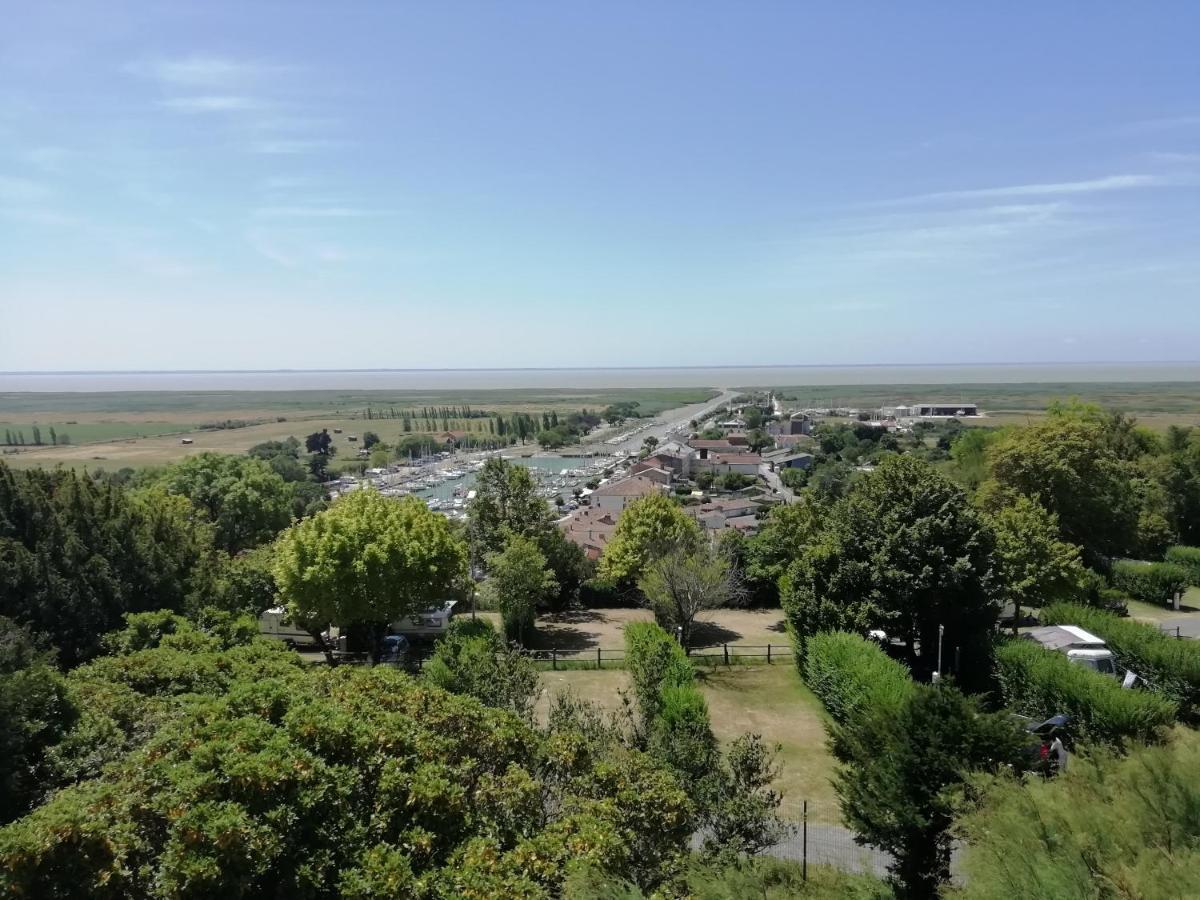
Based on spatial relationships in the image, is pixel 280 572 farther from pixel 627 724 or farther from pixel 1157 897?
pixel 1157 897

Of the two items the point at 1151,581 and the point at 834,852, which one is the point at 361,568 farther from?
the point at 1151,581

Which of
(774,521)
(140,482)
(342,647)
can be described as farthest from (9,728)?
(140,482)

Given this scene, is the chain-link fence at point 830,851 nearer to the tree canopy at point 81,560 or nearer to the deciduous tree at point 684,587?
the deciduous tree at point 684,587

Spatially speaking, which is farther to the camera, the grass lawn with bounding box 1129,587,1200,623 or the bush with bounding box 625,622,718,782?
the grass lawn with bounding box 1129,587,1200,623

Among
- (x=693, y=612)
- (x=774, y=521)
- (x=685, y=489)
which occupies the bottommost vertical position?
(x=685, y=489)

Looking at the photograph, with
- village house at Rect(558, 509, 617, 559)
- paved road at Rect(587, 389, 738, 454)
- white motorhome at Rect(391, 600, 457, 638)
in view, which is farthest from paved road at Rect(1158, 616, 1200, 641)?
paved road at Rect(587, 389, 738, 454)

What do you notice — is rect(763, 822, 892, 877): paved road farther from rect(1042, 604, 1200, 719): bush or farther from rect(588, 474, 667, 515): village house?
rect(588, 474, 667, 515): village house

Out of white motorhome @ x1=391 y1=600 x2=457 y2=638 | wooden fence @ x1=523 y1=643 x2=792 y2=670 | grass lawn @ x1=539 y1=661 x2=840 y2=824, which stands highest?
white motorhome @ x1=391 y1=600 x2=457 y2=638
